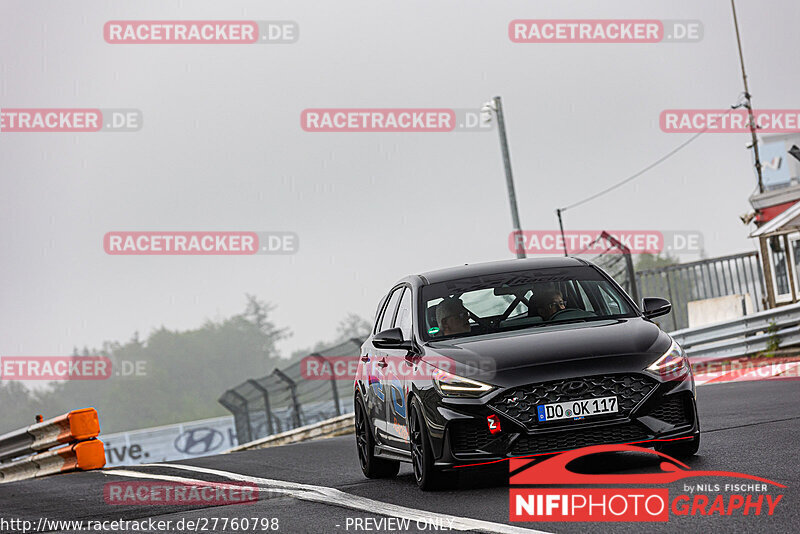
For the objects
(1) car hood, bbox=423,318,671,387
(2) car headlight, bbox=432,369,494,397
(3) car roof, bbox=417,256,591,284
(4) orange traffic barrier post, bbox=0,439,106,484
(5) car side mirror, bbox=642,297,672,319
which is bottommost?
(4) orange traffic barrier post, bbox=0,439,106,484

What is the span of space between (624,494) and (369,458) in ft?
11.9

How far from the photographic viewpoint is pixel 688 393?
790 cm

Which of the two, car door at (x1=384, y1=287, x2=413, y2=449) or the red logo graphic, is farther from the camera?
car door at (x1=384, y1=287, x2=413, y2=449)

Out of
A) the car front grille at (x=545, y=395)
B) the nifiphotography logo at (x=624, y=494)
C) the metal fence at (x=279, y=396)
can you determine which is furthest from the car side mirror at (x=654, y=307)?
the metal fence at (x=279, y=396)

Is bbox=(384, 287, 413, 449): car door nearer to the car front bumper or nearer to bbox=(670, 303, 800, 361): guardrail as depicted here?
the car front bumper

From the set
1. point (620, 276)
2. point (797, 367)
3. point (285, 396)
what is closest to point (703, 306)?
point (620, 276)

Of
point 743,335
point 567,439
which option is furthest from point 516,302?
point 743,335

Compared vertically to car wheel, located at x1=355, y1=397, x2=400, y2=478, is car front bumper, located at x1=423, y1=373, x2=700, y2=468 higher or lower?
higher

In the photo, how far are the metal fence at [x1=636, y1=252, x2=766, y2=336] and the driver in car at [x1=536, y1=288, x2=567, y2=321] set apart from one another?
54.1ft

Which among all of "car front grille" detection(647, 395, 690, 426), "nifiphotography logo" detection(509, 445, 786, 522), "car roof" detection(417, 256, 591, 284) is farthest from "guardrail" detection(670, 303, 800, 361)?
"nifiphotography logo" detection(509, 445, 786, 522)

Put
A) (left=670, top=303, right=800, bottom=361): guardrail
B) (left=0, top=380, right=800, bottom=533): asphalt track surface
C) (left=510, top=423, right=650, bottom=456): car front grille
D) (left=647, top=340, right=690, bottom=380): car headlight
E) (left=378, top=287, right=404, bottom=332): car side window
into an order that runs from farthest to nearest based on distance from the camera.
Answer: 1. (left=670, top=303, right=800, bottom=361): guardrail
2. (left=378, top=287, right=404, bottom=332): car side window
3. (left=647, top=340, right=690, bottom=380): car headlight
4. (left=510, top=423, right=650, bottom=456): car front grille
5. (left=0, top=380, right=800, bottom=533): asphalt track surface

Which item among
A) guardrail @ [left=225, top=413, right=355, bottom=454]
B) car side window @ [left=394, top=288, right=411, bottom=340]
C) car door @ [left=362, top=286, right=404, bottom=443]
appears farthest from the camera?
guardrail @ [left=225, top=413, right=355, bottom=454]

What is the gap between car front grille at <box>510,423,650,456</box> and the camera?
7469mm

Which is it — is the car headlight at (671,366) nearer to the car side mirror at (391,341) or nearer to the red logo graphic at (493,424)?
the red logo graphic at (493,424)
